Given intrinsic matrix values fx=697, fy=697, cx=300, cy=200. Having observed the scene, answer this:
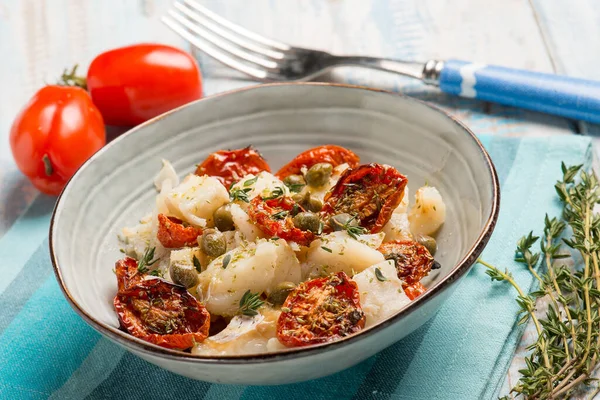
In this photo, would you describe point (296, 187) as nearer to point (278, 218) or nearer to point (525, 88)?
point (278, 218)

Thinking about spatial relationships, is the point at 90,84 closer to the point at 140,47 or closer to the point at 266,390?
the point at 140,47

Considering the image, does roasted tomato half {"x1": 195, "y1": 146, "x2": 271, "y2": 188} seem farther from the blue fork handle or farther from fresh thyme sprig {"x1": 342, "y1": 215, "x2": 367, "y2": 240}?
the blue fork handle

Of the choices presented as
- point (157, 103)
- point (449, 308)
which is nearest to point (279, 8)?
point (157, 103)

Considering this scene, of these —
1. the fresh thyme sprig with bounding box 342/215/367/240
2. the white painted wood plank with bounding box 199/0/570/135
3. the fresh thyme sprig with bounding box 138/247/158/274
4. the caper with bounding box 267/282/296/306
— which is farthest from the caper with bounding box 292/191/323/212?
the white painted wood plank with bounding box 199/0/570/135

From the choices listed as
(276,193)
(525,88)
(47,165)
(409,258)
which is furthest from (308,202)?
(525,88)

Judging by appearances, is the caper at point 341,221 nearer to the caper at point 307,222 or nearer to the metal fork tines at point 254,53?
the caper at point 307,222

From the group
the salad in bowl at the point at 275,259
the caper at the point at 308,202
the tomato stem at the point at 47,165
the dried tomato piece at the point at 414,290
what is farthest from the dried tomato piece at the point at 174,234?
the tomato stem at the point at 47,165
